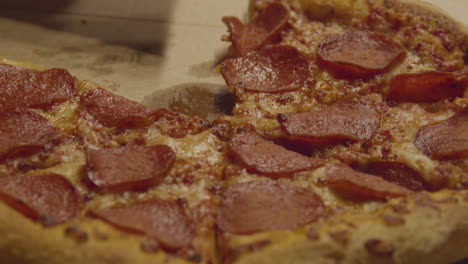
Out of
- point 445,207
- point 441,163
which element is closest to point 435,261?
point 445,207

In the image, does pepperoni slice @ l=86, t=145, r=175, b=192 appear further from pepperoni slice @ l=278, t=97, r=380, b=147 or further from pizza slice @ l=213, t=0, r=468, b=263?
pepperoni slice @ l=278, t=97, r=380, b=147

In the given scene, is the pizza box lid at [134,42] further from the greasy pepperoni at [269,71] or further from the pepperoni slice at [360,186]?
the pepperoni slice at [360,186]

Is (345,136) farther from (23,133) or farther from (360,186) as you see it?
(23,133)

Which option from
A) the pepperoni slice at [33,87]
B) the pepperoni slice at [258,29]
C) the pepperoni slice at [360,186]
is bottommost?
the pepperoni slice at [33,87]

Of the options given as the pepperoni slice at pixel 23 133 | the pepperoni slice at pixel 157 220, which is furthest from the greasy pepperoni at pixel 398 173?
the pepperoni slice at pixel 23 133

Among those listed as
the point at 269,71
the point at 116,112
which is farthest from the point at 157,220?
the point at 269,71
